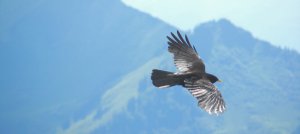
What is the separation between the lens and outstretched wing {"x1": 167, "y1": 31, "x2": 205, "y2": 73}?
2019cm

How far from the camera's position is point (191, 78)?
1769cm

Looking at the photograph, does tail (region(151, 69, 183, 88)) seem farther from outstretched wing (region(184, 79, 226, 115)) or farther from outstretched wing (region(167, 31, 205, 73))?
outstretched wing (region(167, 31, 205, 73))

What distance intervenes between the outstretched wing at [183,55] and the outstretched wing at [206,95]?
2.44 metres

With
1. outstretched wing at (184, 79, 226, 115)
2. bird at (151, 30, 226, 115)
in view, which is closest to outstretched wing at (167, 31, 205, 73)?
bird at (151, 30, 226, 115)

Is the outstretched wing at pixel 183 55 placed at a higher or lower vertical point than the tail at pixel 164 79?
higher

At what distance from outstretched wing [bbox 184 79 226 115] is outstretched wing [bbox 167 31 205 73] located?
244 centimetres

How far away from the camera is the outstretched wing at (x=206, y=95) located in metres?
15.9

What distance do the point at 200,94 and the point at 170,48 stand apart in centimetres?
481

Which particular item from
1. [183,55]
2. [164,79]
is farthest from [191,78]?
[183,55]

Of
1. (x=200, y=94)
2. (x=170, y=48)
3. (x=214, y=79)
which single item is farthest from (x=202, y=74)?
(x=170, y=48)

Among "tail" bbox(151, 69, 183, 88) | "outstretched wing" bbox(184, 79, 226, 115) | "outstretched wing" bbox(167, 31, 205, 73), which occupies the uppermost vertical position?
"outstretched wing" bbox(167, 31, 205, 73)

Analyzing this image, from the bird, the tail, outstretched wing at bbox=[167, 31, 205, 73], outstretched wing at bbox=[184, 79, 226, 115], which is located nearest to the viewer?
outstretched wing at bbox=[184, 79, 226, 115]

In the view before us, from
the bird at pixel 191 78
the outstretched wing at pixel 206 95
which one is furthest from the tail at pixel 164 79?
the outstretched wing at pixel 206 95

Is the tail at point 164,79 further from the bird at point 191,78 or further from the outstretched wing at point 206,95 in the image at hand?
the outstretched wing at point 206,95
